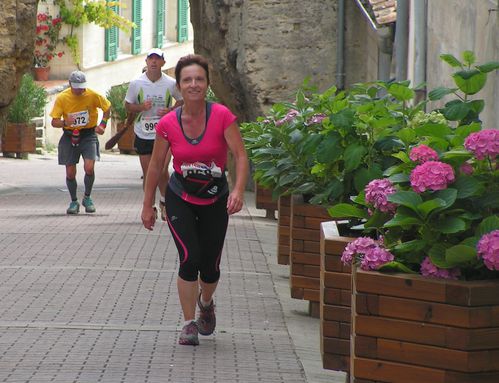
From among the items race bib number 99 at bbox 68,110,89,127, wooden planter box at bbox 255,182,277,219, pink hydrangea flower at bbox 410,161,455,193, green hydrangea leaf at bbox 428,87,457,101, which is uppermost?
green hydrangea leaf at bbox 428,87,457,101

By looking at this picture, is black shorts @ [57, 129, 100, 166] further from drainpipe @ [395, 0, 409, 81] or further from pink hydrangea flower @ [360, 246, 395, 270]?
pink hydrangea flower @ [360, 246, 395, 270]

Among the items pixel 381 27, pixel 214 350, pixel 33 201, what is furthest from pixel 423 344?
pixel 33 201

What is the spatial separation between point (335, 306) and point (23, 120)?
927 inches

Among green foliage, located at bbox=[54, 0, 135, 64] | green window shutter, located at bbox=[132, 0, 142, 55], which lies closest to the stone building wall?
green foliage, located at bbox=[54, 0, 135, 64]

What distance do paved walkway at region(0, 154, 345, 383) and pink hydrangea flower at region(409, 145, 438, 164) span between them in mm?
1933

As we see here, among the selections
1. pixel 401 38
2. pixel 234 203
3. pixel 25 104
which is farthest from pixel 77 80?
pixel 25 104

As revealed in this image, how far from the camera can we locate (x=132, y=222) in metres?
14.3

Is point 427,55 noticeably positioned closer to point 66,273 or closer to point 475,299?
point 66,273

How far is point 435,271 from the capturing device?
14.9 ft

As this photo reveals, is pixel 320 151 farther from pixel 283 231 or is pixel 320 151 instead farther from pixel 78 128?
pixel 78 128

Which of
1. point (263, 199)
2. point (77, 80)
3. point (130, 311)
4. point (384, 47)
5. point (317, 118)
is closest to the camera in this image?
point (317, 118)

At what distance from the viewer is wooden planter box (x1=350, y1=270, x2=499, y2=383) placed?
4.43m

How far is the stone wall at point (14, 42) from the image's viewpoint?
66.3ft

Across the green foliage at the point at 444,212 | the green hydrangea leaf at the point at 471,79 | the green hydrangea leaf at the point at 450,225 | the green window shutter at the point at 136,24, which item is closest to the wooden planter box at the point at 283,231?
the green hydrangea leaf at the point at 471,79
